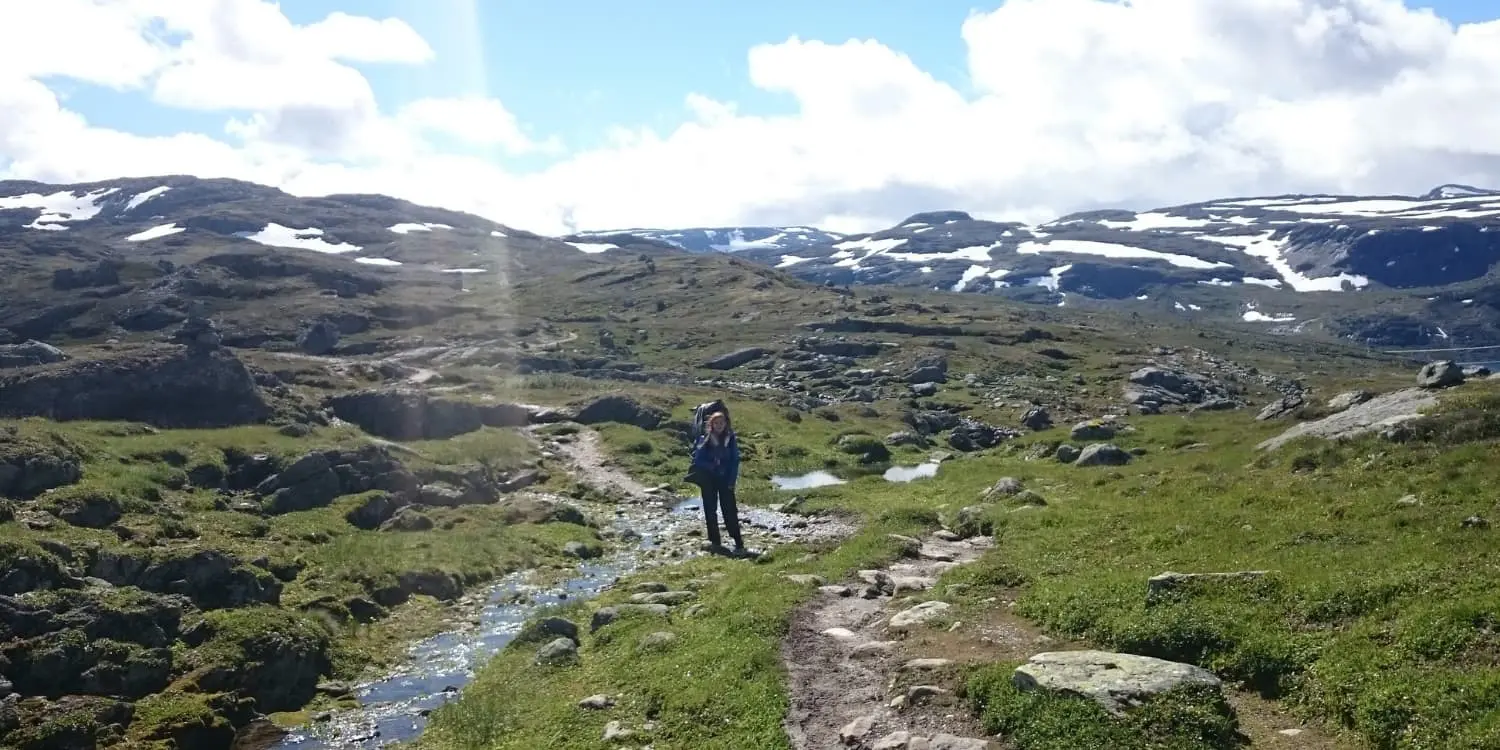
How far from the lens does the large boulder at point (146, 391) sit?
55.2 m

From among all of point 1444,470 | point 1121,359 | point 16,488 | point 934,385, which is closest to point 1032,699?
point 1444,470

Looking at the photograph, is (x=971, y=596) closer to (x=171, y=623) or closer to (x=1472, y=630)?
(x=1472, y=630)

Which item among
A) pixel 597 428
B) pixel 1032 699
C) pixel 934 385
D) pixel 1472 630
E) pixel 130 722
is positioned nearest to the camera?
pixel 1472 630

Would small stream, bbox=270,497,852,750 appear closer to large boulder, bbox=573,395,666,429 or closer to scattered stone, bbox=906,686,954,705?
scattered stone, bbox=906,686,954,705

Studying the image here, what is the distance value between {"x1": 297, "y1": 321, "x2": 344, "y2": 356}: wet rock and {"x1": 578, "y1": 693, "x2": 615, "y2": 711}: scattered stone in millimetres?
135447

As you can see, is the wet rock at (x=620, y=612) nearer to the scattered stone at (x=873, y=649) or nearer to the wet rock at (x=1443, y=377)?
the scattered stone at (x=873, y=649)

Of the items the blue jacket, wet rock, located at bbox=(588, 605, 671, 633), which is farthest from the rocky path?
the blue jacket

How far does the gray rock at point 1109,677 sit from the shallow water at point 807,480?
43264mm

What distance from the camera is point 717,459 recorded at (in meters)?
37.8

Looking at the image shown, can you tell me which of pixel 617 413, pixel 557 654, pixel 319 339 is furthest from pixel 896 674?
pixel 319 339

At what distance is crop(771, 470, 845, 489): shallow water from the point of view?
201 ft

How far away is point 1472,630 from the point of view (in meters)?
14.3

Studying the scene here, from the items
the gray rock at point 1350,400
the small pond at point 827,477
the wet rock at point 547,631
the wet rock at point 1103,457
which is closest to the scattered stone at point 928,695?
the wet rock at point 547,631

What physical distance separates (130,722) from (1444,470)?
34.4 metres
